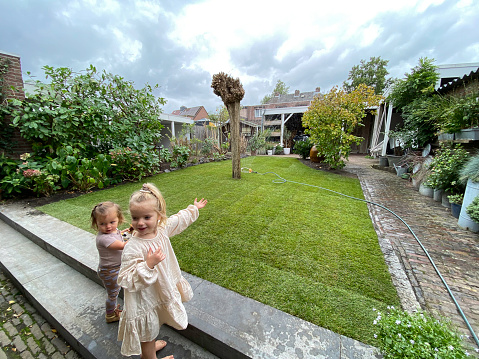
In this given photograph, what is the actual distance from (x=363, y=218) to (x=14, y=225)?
18.8 ft

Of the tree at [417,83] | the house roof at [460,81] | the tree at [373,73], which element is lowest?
the house roof at [460,81]

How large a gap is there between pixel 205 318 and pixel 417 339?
1193 millimetres

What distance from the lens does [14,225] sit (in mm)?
2953

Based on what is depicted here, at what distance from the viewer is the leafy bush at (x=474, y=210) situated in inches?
96.0

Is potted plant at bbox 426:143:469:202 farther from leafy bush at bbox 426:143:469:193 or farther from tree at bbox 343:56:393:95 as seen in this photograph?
tree at bbox 343:56:393:95

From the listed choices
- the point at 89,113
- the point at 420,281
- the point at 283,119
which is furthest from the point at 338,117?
the point at 283,119

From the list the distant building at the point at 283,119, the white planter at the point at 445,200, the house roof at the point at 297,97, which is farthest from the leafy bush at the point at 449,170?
the house roof at the point at 297,97

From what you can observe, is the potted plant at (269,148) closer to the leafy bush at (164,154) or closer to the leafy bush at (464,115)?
the leafy bush at (164,154)

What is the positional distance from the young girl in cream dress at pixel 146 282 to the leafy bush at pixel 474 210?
379 cm

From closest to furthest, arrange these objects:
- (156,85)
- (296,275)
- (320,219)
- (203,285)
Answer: (203,285)
(296,275)
(320,219)
(156,85)

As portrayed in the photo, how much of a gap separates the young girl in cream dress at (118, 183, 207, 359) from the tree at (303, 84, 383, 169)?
6341 mm

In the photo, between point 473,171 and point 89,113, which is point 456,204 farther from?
point 89,113

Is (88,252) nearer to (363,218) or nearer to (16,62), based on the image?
(363,218)

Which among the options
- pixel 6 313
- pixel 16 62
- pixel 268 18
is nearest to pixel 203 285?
pixel 6 313
